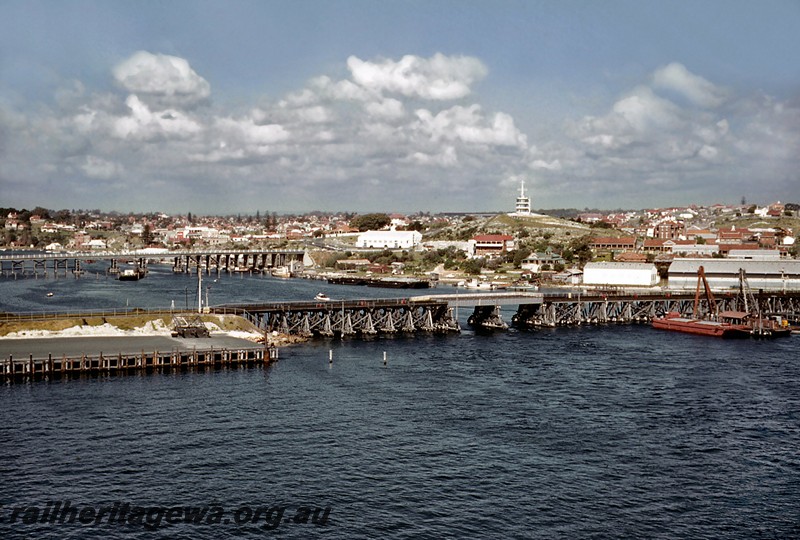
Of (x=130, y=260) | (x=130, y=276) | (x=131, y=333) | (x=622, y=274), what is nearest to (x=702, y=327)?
(x=622, y=274)

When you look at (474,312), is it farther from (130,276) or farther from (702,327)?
(130,276)

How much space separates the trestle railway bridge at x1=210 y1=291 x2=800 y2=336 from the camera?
7869 cm

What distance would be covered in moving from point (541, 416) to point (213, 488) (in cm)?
2108

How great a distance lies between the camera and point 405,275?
167750 mm

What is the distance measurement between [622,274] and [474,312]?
49724 millimetres

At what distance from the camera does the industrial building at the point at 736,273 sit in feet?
380

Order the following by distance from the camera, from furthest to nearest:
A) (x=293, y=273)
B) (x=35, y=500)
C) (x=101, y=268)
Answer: (x=101, y=268)
(x=293, y=273)
(x=35, y=500)

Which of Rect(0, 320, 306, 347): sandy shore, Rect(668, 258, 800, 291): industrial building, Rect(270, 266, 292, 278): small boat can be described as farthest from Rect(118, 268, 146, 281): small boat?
Rect(668, 258, 800, 291): industrial building

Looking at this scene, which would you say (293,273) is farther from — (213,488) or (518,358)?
(213,488)

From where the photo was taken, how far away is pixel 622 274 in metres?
133

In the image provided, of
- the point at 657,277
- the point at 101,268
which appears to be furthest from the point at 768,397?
the point at 101,268

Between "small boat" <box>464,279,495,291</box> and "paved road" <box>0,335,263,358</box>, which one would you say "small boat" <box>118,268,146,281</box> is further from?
"paved road" <box>0,335,263,358</box>

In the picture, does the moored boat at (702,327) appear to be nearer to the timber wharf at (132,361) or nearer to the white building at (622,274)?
the white building at (622,274)

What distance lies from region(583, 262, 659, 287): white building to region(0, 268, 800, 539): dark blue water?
221 feet
